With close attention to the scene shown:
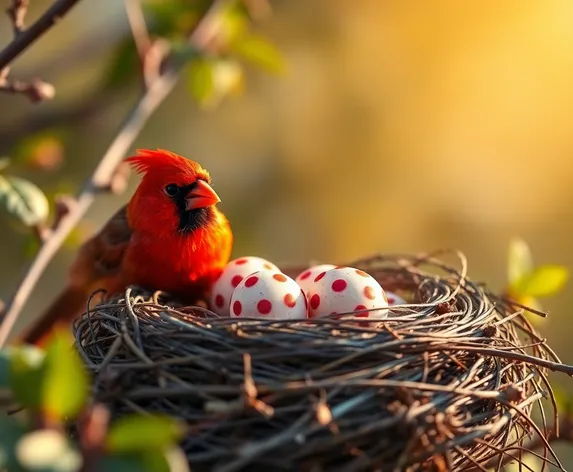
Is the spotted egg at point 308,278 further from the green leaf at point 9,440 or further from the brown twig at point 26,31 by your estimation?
the green leaf at point 9,440

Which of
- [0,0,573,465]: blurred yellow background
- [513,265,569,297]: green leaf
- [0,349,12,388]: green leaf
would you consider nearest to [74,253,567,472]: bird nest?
[0,349,12,388]: green leaf

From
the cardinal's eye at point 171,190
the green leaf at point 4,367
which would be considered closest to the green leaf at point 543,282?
the cardinal's eye at point 171,190

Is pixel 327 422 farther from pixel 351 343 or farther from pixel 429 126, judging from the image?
pixel 429 126

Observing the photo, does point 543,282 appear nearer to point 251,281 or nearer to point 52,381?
point 251,281

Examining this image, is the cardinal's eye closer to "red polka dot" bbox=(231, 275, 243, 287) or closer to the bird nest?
"red polka dot" bbox=(231, 275, 243, 287)

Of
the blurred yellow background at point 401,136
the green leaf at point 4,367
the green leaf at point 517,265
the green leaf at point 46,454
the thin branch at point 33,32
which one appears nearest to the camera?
the green leaf at point 46,454

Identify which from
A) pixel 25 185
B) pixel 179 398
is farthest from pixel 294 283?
pixel 25 185
